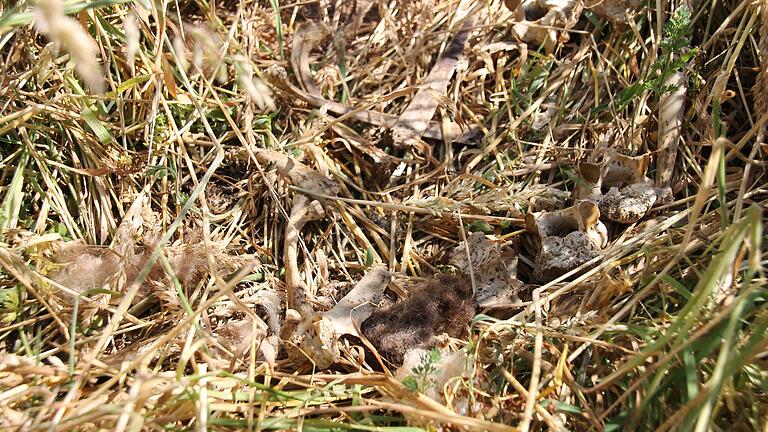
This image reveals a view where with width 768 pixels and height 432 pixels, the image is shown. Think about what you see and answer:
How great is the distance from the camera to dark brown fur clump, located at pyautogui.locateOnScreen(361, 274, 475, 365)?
5.56 feet

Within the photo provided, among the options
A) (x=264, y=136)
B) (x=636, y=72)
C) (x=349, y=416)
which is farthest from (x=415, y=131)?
(x=349, y=416)

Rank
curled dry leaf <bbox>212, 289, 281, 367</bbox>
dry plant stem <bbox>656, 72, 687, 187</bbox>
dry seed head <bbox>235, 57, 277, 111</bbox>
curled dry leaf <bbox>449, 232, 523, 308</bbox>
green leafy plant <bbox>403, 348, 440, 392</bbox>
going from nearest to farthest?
dry seed head <bbox>235, 57, 277, 111</bbox> → green leafy plant <bbox>403, 348, 440, 392</bbox> → curled dry leaf <bbox>212, 289, 281, 367</bbox> → curled dry leaf <bbox>449, 232, 523, 308</bbox> → dry plant stem <bbox>656, 72, 687, 187</bbox>

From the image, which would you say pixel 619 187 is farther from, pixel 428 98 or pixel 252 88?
pixel 252 88

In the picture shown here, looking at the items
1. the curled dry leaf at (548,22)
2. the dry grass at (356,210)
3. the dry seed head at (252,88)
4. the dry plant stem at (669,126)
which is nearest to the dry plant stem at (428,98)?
the dry grass at (356,210)

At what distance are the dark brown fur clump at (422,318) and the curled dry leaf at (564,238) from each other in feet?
0.87

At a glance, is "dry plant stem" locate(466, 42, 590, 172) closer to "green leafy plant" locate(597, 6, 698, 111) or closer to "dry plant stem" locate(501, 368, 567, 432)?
"green leafy plant" locate(597, 6, 698, 111)

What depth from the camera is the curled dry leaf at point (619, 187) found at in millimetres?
1921

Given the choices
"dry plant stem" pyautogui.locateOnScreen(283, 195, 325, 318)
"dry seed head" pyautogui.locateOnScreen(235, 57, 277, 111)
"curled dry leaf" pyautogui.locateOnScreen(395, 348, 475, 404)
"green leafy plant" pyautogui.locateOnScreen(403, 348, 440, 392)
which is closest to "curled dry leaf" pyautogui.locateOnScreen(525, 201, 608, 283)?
"curled dry leaf" pyautogui.locateOnScreen(395, 348, 475, 404)

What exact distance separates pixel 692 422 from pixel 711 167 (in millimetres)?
487

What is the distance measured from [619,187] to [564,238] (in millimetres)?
341

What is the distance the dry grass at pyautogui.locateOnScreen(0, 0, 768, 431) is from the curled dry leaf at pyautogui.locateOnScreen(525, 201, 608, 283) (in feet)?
0.17

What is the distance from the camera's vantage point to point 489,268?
74.7 inches

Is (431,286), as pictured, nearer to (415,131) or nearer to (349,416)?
(349,416)

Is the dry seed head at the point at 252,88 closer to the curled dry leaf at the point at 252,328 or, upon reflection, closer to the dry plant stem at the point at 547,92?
the curled dry leaf at the point at 252,328
